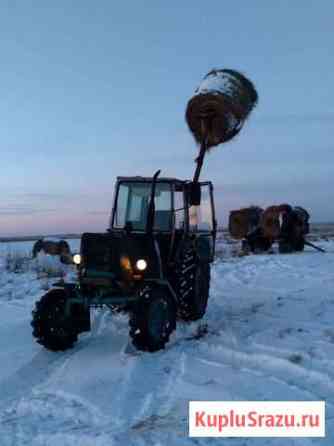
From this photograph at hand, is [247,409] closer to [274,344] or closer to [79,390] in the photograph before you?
[79,390]

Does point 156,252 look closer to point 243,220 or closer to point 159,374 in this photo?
point 159,374

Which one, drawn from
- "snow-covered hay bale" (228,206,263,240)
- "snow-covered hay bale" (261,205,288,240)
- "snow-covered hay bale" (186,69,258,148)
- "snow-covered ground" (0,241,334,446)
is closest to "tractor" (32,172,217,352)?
"snow-covered ground" (0,241,334,446)

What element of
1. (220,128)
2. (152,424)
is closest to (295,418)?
(152,424)

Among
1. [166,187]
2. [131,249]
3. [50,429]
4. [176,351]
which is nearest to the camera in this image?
[50,429]

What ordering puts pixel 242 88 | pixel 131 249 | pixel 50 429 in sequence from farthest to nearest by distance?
pixel 242 88 → pixel 131 249 → pixel 50 429

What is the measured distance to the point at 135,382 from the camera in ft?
17.3

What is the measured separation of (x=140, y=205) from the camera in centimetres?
807

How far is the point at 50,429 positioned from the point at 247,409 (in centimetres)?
169

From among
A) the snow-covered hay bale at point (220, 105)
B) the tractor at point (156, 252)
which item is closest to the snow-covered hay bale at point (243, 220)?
the snow-covered hay bale at point (220, 105)

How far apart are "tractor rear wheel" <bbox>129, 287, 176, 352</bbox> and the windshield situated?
127 centimetres

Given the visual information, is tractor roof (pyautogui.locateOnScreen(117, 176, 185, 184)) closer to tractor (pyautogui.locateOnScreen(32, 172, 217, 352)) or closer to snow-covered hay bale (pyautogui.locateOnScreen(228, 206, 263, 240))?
tractor (pyautogui.locateOnScreen(32, 172, 217, 352))

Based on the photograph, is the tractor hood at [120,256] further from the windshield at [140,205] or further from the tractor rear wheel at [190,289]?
the tractor rear wheel at [190,289]

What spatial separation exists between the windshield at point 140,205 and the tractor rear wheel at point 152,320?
1.27m

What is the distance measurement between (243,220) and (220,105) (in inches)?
715
